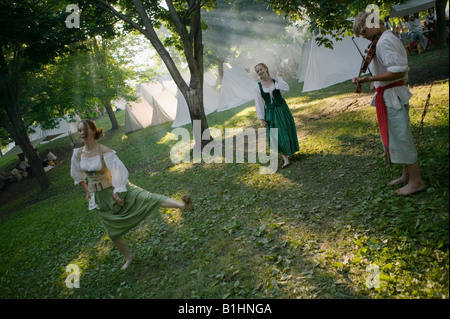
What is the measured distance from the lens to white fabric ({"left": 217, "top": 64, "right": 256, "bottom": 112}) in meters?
18.3

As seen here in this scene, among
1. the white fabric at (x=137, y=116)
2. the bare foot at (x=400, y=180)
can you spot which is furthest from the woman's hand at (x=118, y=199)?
the white fabric at (x=137, y=116)

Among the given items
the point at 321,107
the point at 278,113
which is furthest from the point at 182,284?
the point at 321,107

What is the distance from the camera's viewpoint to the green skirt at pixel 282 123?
584cm

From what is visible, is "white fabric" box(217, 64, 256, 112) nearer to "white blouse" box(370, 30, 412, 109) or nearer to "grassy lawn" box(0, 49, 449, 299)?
"grassy lawn" box(0, 49, 449, 299)

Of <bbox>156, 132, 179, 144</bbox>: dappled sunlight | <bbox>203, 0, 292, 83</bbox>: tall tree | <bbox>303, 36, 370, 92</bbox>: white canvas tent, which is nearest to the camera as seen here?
<bbox>303, 36, 370, 92</bbox>: white canvas tent

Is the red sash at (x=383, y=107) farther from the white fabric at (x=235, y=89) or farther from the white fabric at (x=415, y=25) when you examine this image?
the white fabric at (x=235, y=89)

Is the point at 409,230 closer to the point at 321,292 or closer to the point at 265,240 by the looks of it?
the point at 321,292

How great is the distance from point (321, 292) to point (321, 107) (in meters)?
8.29

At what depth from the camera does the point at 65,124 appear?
25.4 metres

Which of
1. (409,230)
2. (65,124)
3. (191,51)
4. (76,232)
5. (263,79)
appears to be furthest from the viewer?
(65,124)

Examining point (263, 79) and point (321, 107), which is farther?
point (321, 107)

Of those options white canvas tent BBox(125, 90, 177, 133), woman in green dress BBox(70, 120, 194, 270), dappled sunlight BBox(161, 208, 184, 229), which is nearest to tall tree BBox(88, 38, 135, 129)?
white canvas tent BBox(125, 90, 177, 133)
